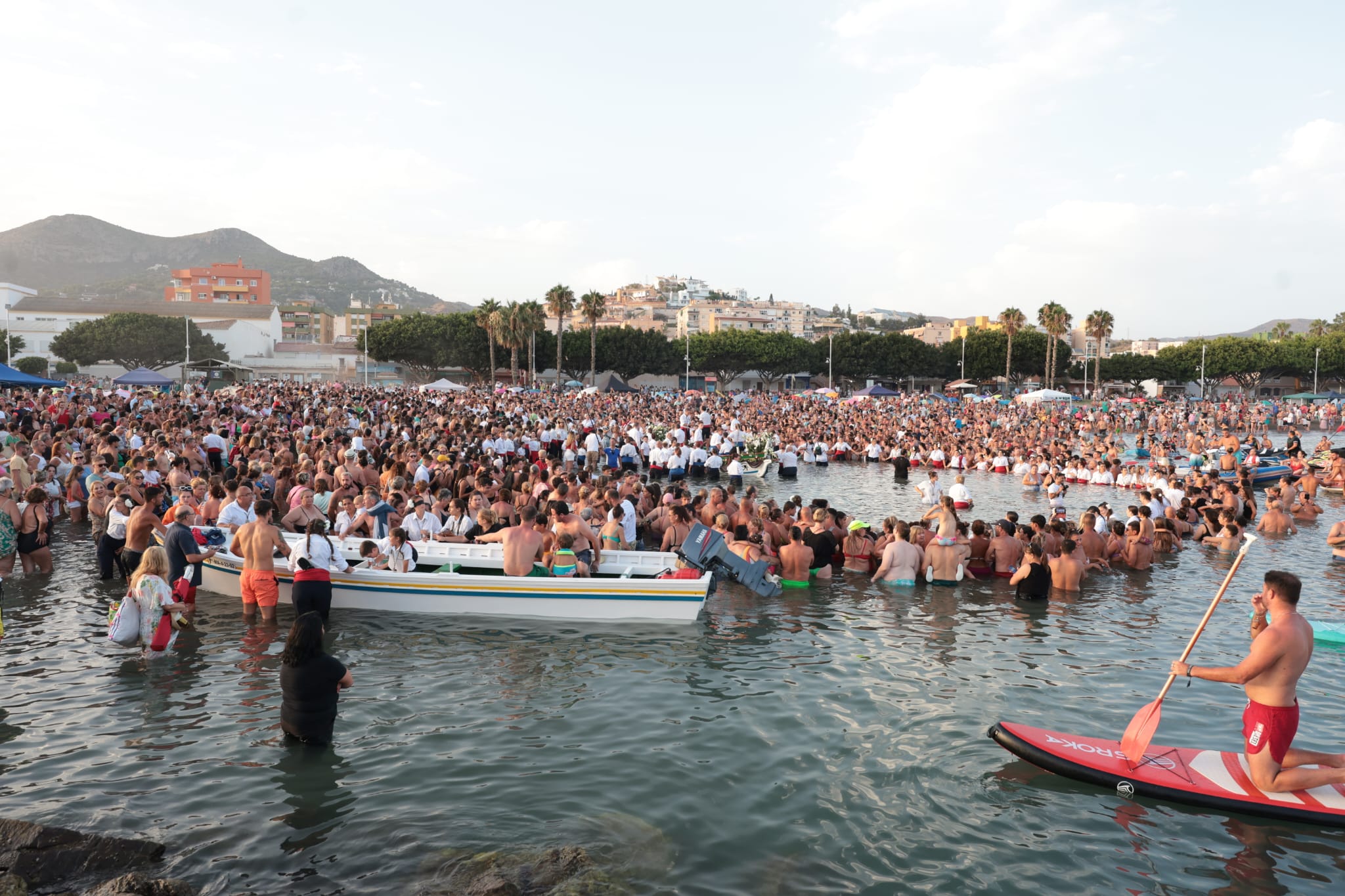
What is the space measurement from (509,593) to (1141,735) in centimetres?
738

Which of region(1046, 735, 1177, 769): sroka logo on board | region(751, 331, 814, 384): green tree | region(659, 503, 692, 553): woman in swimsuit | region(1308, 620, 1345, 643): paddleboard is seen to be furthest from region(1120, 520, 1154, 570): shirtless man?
region(751, 331, 814, 384): green tree

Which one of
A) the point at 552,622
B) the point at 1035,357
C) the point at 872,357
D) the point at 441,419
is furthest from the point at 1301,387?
the point at 552,622

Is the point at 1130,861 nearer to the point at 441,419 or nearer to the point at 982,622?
the point at 982,622

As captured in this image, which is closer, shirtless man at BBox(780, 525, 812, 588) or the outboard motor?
the outboard motor

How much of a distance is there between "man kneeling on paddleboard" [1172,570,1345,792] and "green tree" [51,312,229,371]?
282 ft

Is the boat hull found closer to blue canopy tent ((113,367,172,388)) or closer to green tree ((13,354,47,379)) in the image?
blue canopy tent ((113,367,172,388))

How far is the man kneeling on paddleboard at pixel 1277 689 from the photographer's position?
578 centimetres

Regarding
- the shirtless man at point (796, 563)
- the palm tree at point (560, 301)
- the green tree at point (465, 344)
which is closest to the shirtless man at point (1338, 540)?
the shirtless man at point (796, 563)

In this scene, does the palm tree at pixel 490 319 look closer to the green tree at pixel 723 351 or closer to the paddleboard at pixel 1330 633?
the green tree at pixel 723 351

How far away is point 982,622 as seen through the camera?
38.9 ft

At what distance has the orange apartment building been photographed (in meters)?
157

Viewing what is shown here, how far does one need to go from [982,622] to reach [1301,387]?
106 metres

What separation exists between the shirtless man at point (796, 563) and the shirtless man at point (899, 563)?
1.28 meters

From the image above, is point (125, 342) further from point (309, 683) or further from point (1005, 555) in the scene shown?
point (309, 683)
